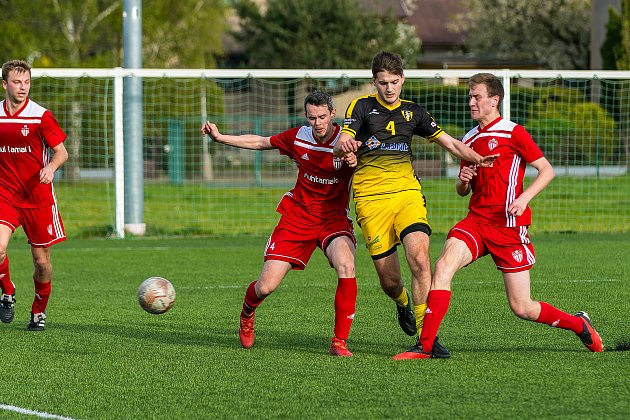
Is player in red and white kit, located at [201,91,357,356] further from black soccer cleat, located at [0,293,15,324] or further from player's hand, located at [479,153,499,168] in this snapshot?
black soccer cleat, located at [0,293,15,324]

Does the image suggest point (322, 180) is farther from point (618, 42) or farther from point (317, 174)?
point (618, 42)

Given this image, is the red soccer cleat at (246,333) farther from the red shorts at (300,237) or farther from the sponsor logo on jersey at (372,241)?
→ the sponsor logo on jersey at (372,241)

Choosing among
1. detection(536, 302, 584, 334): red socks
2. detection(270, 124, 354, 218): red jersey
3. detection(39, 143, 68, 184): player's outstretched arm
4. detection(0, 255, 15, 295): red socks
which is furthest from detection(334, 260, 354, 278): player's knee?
detection(0, 255, 15, 295): red socks

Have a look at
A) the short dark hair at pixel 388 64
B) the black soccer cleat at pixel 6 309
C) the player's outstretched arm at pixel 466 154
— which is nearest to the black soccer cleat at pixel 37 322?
the black soccer cleat at pixel 6 309

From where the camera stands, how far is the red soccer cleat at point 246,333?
798 cm

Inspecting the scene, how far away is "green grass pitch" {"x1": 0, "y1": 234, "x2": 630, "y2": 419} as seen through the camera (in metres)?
5.95

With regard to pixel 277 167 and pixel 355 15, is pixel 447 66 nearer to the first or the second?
pixel 355 15

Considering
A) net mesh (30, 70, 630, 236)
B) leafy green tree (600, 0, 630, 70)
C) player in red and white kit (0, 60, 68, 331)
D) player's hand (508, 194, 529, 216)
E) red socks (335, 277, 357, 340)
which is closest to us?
player's hand (508, 194, 529, 216)

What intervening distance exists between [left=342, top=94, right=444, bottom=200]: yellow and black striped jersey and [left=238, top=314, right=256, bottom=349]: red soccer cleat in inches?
47.6

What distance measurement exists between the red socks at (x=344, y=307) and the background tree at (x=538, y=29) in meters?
39.4

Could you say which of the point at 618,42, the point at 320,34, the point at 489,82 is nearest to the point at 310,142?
the point at 489,82

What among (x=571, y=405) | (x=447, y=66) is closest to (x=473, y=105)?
(x=571, y=405)

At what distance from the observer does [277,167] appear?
2852 centimetres

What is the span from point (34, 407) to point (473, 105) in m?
3.42
